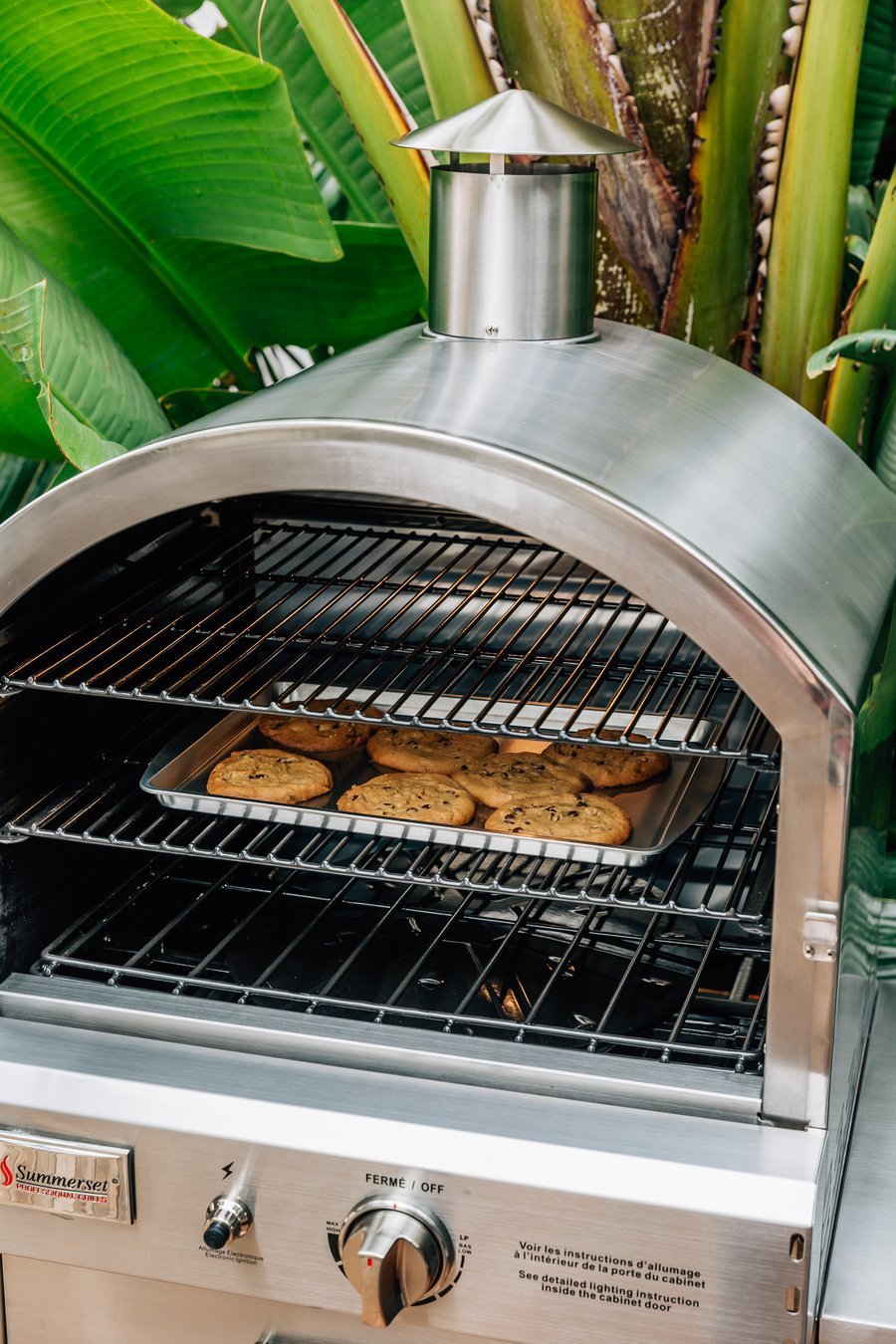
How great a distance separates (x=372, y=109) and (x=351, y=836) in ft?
2.78

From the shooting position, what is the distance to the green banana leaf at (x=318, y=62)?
1752 millimetres

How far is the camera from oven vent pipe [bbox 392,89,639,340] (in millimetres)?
1169

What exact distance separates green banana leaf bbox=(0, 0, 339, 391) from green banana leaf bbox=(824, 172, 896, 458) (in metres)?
0.59

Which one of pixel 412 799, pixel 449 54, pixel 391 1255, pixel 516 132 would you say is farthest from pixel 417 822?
pixel 449 54

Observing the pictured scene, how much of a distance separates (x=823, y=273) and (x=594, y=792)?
67 centimetres

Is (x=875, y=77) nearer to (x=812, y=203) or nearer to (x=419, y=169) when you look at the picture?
(x=812, y=203)

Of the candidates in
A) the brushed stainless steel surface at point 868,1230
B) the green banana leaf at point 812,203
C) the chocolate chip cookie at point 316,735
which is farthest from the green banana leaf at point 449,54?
the brushed stainless steel surface at point 868,1230

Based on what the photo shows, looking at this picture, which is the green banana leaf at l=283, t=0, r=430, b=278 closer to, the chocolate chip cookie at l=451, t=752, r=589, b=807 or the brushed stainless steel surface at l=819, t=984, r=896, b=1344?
the chocolate chip cookie at l=451, t=752, r=589, b=807

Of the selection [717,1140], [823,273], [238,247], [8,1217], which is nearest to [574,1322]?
[717,1140]

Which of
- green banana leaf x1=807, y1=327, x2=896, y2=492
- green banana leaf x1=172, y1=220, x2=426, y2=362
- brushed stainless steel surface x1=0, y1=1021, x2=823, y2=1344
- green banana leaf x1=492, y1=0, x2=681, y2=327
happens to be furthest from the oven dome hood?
green banana leaf x1=172, y1=220, x2=426, y2=362

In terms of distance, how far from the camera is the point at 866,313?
155cm

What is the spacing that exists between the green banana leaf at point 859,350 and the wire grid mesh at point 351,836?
0.41m

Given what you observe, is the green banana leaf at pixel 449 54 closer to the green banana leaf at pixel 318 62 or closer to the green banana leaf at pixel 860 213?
the green banana leaf at pixel 318 62

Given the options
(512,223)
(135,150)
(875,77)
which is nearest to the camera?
(512,223)
